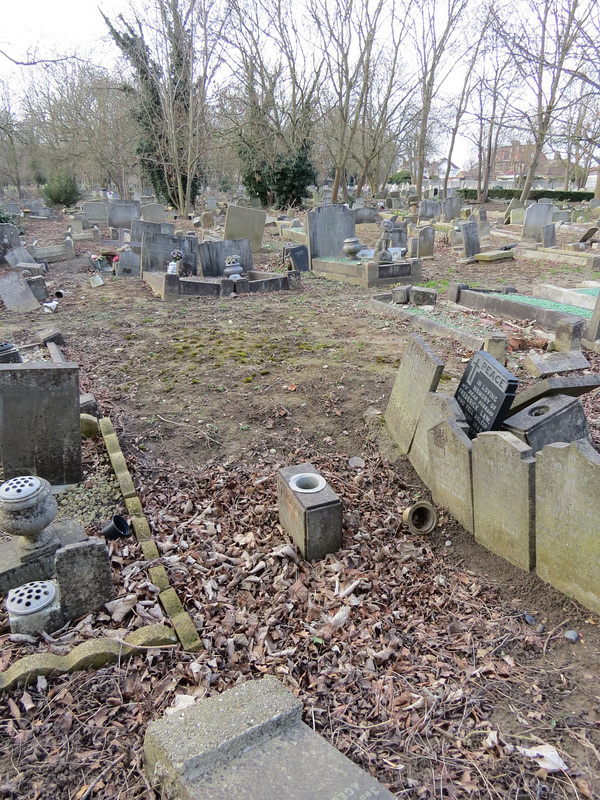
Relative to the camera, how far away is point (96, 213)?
84.5 ft

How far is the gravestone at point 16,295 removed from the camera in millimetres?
10891

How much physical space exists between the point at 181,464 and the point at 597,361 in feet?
19.9

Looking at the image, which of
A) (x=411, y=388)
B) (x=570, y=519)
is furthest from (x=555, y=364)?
(x=570, y=519)

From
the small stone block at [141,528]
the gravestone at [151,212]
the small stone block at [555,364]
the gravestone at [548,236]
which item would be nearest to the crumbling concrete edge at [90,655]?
the small stone block at [141,528]

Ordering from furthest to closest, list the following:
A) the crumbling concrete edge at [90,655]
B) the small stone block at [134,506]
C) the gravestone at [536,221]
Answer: the gravestone at [536,221], the small stone block at [134,506], the crumbling concrete edge at [90,655]

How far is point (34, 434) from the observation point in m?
4.44

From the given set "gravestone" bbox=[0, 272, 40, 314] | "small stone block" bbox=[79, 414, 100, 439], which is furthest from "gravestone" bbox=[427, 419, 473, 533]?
"gravestone" bbox=[0, 272, 40, 314]

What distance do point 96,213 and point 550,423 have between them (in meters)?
26.6

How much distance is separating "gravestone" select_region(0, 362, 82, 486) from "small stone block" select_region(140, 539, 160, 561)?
46.7 inches

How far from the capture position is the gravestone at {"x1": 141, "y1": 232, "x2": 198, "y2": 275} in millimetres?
13203

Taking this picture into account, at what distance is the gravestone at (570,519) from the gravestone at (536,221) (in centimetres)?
1853

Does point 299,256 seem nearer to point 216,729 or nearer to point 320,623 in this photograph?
point 320,623

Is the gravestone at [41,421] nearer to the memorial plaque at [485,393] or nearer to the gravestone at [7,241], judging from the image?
the memorial plaque at [485,393]

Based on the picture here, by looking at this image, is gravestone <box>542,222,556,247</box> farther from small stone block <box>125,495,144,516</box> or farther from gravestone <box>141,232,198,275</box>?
small stone block <box>125,495,144,516</box>
